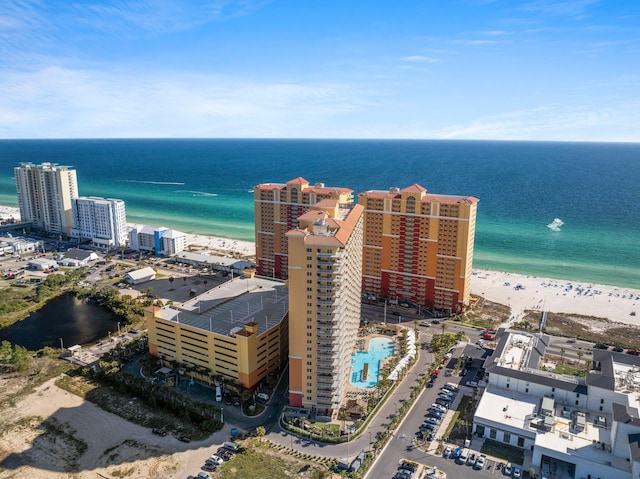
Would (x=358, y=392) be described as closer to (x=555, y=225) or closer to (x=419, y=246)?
(x=419, y=246)

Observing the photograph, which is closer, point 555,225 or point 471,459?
point 471,459

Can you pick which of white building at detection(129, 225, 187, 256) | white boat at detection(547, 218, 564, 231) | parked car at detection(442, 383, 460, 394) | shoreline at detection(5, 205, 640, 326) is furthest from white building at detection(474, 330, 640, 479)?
white boat at detection(547, 218, 564, 231)

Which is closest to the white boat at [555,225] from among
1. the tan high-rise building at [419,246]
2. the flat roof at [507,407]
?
the tan high-rise building at [419,246]

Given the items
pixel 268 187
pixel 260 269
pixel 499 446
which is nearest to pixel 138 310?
pixel 260 269

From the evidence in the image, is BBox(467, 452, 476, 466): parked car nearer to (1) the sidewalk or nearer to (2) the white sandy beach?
(1) the sidewalk

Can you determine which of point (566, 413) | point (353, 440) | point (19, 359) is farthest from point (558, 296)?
point (19, 359)

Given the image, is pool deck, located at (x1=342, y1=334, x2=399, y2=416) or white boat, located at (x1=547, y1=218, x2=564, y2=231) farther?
white boat, located at (x1=547, y1=218, x2=564, y2=231)

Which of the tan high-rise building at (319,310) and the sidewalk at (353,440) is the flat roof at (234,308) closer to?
the tan high-rise building at (319,310)
